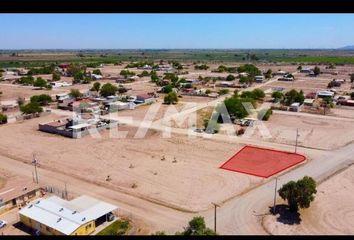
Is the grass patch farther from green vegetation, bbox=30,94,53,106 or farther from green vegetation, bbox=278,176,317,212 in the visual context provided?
green vegetation, bbox=30,94,53,106

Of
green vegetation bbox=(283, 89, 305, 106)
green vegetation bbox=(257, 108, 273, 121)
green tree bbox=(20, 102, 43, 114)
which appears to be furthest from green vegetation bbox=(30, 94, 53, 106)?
green vegetation bbox=(283, 89, 305, 106)

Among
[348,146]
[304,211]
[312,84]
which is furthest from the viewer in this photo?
[312,84]

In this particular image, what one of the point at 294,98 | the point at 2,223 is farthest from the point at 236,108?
the point at 2,223

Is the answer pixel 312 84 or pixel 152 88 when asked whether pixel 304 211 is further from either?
pixel 312 84

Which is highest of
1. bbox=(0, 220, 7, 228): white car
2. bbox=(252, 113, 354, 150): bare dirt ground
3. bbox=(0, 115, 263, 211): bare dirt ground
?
bbox=(252, 113, 354, 150): bare dirt ground

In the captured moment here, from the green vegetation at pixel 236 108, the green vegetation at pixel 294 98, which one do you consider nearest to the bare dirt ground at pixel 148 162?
the green vegetation at pixel 236 108

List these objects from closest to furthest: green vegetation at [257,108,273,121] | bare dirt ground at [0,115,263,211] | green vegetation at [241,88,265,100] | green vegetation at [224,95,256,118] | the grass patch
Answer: the grass patch < bare dirt ground at [0,115,263,211] < green vegetation at [224,95,256,118] < green vegetation at [257,108,273,121] < green vegetation at [241,88,265,100]

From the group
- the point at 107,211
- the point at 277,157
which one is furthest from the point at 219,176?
the point at 107,211
